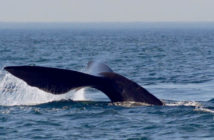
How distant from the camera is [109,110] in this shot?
14.3 m

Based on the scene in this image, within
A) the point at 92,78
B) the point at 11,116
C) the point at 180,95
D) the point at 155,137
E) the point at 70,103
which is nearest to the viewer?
the point at 155,137

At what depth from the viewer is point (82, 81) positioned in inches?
512

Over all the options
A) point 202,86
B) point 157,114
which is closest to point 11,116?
point 157,114

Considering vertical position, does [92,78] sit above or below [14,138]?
above

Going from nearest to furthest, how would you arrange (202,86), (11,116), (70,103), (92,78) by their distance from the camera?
(92,78) < (11,116) < (70,103) < (202,86)

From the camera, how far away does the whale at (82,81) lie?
41.4 feet

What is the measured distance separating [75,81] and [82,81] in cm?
13

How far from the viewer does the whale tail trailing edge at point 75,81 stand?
1262 cm

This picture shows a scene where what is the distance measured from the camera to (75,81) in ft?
42.5

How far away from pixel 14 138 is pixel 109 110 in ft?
8.36

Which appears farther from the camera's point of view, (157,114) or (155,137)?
(157,114)

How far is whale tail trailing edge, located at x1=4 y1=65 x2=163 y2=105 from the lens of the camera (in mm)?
12625

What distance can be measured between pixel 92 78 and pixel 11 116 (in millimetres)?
2121

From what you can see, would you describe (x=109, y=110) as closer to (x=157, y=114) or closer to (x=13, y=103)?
(x=157, y=114)
